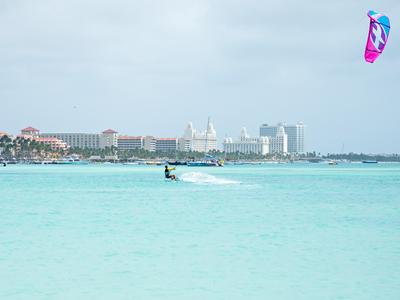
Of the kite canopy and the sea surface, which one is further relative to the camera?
the kite canopy

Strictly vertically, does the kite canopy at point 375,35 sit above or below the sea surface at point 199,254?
above

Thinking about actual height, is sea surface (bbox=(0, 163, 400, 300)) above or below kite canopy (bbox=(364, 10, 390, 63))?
below

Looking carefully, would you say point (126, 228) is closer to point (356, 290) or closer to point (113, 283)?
point (113, 283)

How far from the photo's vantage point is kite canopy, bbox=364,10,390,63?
2309cm

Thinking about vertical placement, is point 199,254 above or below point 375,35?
below

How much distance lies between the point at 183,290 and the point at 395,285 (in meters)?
4.61

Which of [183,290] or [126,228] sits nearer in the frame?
[183,290]

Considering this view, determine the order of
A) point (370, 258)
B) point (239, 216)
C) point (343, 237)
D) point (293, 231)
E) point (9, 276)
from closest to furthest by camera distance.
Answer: point (9, 276), point (370, 258), point (343, 237), point (293, 231), point (239, 216)

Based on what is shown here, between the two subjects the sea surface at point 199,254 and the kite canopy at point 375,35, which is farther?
the kite canopy at point 375,35

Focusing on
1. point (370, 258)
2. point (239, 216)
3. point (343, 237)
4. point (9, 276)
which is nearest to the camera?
point (9, 276)

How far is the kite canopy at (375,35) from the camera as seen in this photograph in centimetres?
2309

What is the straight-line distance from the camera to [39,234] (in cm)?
2584

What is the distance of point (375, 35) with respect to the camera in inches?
930

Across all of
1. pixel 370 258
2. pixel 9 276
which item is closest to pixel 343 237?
pixel 370 258
